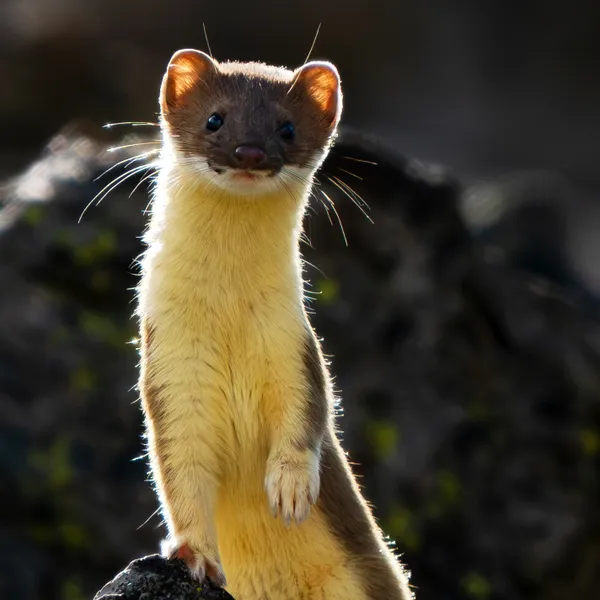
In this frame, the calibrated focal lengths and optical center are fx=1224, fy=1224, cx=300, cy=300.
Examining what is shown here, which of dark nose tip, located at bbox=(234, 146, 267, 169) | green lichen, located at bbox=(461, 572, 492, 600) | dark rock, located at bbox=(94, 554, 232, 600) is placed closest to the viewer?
dark rock, located at bbox=(94, 554, 232, 600)

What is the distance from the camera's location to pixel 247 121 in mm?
4289

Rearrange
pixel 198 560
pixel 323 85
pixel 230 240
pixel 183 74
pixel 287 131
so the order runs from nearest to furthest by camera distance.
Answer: pixel 198 560
pixel 230 240
pixel 287 131
pixel 183 74
pixel 323 85

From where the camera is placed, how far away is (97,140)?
28.6ft

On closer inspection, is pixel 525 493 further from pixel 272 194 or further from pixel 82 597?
pixel 272 194

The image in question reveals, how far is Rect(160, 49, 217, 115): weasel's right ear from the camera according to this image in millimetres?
4480

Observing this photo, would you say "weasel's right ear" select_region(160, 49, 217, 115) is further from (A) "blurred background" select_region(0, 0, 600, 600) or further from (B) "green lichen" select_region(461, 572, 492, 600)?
(B) "green lichen" select_region(461, 572, 492, 600)

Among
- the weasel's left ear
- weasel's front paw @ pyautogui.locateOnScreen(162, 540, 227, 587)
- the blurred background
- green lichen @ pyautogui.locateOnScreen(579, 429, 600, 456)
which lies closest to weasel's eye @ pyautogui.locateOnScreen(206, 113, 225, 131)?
the weasel's left ear

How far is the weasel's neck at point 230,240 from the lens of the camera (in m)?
4.23

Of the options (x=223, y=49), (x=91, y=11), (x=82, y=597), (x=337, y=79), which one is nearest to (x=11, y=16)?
(x=91, y=11)

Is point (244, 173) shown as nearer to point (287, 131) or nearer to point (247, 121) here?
point (247, 121)

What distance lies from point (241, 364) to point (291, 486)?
0.44 meters

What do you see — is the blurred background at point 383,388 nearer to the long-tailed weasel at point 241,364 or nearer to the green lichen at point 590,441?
the green lichen at point 590,441

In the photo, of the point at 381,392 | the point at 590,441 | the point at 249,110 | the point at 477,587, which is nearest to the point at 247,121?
the point at 249,110

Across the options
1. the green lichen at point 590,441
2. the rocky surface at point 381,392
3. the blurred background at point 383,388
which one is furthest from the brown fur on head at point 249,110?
the green lichen at point 590,441
